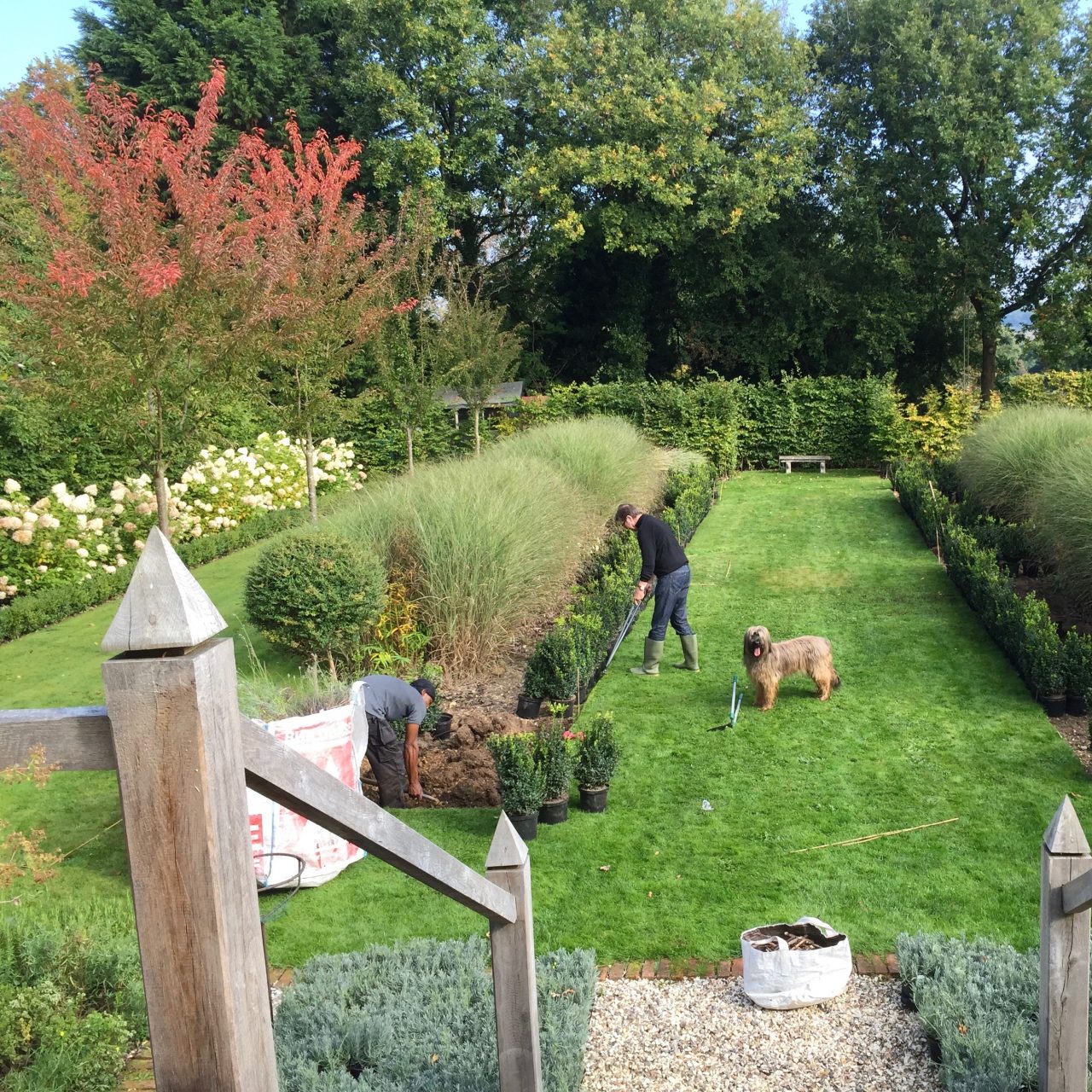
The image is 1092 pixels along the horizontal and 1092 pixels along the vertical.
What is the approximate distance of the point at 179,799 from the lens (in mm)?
1412

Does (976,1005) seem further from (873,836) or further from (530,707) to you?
(530,707)

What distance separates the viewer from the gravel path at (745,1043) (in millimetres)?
3777

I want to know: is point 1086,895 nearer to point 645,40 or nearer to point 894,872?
point 894,872

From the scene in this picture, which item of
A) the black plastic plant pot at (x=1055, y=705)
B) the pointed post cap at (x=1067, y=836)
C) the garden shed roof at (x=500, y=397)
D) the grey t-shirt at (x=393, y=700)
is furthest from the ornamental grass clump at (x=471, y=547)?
the garden shed roof at (x=500, y=397)

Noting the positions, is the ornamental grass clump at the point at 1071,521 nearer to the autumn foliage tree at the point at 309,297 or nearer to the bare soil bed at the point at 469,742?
the bare soil bed at the point at 469,742

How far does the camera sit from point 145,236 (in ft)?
32.6

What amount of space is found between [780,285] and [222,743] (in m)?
30.0

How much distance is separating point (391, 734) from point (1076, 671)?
5.28 meters

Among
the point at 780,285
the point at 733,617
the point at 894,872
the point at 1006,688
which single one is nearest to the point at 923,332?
the point at 780,285

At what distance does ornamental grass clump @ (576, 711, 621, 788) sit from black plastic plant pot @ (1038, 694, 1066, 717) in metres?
3.78

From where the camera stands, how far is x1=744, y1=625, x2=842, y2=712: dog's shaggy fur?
26.6 feet

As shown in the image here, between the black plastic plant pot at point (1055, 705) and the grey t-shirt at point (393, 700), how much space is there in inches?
196

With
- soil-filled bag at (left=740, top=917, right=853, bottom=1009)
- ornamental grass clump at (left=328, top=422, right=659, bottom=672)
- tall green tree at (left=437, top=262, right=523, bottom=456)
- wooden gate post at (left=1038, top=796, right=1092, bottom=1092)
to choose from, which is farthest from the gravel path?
tall green tree at (left=437, top=262, right=523, bottom=456)

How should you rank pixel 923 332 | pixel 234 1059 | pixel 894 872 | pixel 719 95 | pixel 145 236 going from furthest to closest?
pixel 923 332, pixel 719 95, pixel 145 236, pixel 894 872, pixel 234 1059
